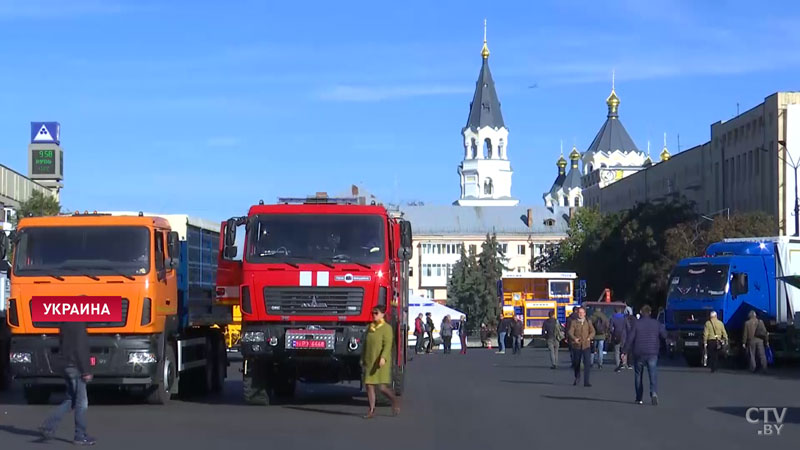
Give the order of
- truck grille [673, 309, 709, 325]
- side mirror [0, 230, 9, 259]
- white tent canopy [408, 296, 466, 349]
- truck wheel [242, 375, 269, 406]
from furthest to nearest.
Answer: white tent canopy [408, 296, 466, 349] → truck grille [673, 309, 709, 325] → truck wheel [242, 375, 269, 406] → side mirror [0, 230, 9, 259]

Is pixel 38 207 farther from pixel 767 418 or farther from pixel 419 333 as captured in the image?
pixel 767 418

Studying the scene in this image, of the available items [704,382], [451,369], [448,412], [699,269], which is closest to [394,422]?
[448,412]

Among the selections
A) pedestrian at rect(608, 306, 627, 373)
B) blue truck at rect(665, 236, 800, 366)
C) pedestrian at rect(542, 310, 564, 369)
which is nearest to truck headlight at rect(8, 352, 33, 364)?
pedestrian at rect(608, 306, 627, 373)

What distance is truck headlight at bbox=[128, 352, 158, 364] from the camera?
71.7 feet

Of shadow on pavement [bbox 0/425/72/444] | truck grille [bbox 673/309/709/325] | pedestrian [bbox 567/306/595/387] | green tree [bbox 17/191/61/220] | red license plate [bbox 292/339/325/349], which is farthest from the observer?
green tree [bbox 17/191/61/220]

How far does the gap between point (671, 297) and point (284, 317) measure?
72.5ft

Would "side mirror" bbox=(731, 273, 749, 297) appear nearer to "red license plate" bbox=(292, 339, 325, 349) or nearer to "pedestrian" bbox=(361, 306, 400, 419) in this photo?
"red license plate" bbox=(292, 339, 325, 349)

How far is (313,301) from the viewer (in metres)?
22.3

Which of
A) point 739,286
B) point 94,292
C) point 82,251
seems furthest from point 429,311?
point 94,292

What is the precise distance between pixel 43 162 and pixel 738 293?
53.7m

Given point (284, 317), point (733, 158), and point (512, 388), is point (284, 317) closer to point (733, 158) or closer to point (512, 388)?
point (512, 388)

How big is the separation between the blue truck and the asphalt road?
9.46 meters

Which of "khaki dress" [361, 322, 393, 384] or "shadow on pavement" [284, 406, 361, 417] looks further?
"shadow on pavement" [284, 406, 361, 417]

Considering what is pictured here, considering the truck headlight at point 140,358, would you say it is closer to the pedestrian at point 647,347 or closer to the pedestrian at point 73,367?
the pedestrian at point 73,367
